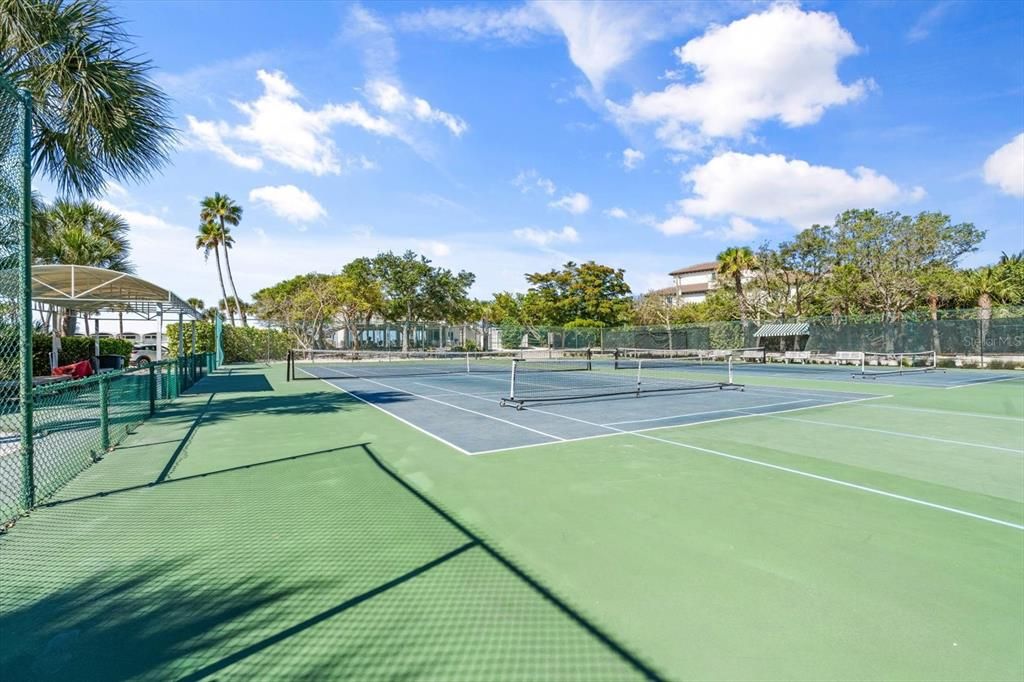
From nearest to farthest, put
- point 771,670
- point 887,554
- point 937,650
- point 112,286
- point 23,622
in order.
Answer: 1. point 771,670
2. point 937,650
3. point 23,622
4. point 887,554
5. point 112,286

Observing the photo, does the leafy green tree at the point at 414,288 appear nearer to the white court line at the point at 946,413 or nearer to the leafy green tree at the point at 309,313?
the leafy green tree at the point at 309,313

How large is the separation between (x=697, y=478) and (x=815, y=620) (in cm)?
293

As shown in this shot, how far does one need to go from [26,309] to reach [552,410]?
8650mm

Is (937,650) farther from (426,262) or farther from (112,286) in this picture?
(426,262)

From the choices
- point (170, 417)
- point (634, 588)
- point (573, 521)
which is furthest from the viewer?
point (170, 417)

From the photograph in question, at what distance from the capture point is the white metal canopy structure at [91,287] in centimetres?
1302

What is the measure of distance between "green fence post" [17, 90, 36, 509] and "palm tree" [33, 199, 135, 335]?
1631cm

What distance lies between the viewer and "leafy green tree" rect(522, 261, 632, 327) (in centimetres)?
5022

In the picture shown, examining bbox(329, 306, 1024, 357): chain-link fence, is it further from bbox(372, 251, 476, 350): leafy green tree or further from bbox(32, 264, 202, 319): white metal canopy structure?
bbox(32, 264, 202, 319): white metal canopy structure

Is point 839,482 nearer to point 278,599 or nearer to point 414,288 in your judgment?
point 278,599

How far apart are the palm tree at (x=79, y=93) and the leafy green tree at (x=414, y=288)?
3143cm

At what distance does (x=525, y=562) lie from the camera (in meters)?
3.73

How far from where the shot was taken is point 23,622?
2973 mm

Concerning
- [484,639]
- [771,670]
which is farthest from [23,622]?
[771,670]
